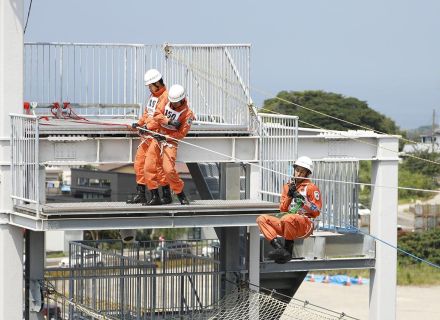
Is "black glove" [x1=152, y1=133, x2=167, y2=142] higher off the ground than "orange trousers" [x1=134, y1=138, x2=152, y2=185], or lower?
higher

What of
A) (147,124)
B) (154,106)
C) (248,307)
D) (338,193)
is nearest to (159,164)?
(147,124)

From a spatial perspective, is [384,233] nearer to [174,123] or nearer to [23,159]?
[174,123]

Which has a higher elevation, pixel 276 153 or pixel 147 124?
pixel 147 124

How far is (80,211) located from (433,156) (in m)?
86.5

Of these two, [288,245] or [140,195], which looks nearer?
[288,245]

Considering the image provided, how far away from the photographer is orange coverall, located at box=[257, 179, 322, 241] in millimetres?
18953

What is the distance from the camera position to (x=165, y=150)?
2036 centimetres

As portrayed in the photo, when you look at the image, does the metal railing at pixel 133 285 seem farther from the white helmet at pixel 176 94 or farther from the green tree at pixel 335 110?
the green tree at pixel 335 110


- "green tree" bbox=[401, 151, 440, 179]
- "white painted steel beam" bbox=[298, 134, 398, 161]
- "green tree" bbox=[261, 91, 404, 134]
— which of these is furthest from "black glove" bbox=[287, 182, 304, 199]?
"green tree" bbox=[261, 91, 404, 134]

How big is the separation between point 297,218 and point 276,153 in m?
3.45

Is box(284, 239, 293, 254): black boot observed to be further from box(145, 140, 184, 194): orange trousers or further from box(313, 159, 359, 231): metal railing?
box(313, 159, 359, 231): metal railing

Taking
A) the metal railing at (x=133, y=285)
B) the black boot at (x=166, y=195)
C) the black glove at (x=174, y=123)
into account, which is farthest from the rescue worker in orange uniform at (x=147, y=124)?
the metal railing at (x=133, y=285)

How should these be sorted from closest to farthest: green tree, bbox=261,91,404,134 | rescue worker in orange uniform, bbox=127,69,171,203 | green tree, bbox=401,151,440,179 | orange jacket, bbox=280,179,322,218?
orange jacket, bbox=280,179,322,218 < rescue worker in orange uniform, bbox=127,69,171,203 < green tree, bbox=401,151,440,179 < green tree, bbox=261,91,404,134

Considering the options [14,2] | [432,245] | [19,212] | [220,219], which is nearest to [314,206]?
[220,219]
